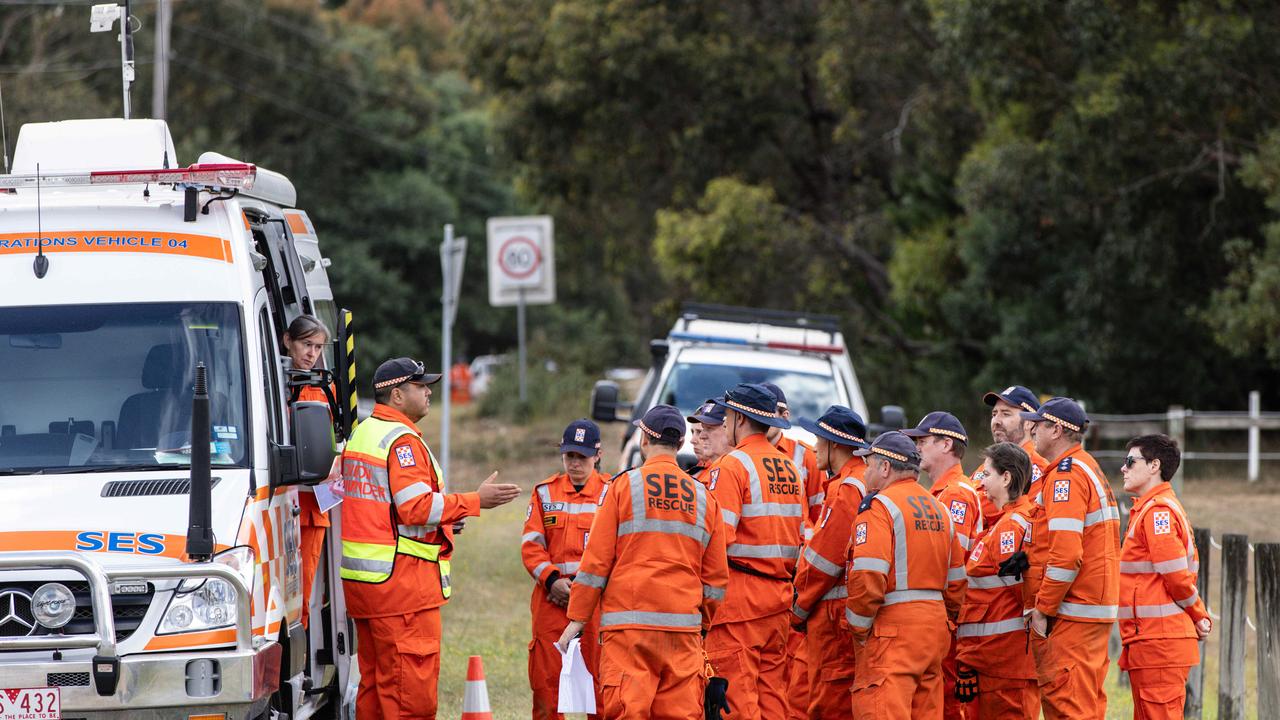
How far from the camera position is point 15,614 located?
604cm

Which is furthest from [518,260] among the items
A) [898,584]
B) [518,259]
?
[898,584]

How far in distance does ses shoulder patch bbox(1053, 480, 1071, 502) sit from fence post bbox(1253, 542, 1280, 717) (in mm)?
2074

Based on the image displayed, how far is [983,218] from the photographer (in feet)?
75.4

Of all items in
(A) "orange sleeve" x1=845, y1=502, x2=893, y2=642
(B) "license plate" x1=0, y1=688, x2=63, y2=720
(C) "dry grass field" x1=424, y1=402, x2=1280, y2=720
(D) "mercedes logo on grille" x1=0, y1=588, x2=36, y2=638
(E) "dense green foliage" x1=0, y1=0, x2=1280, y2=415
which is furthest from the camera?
(E) "dense green foliage" x1=0, y1=0, x2=1280, y2=415

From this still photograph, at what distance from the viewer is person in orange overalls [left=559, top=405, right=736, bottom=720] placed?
6777 millimetres

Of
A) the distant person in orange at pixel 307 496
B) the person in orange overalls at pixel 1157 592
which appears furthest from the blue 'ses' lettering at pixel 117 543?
the person in orange overalls at pixel 1157 592

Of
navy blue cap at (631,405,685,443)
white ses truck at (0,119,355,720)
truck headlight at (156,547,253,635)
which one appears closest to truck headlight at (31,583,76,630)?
white ses truck at (0,119,355,720)

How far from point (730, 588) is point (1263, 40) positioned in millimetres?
14149

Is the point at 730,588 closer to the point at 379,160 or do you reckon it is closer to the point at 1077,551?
the point at 1077,551

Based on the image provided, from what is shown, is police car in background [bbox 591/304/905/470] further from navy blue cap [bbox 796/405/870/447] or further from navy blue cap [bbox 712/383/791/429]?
navy blue cap [bbox 712/383/791/429]

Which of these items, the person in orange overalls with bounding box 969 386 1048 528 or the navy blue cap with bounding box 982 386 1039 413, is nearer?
the person in orange overalls with bounding box 969 386 1048 528

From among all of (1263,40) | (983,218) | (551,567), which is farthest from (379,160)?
(551,567)

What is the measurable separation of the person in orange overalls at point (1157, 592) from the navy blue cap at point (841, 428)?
4.97ft

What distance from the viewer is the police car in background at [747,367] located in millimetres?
12703
